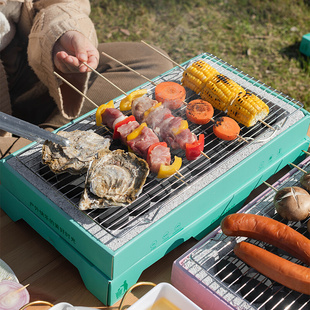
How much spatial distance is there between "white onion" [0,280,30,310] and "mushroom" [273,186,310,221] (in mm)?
1019

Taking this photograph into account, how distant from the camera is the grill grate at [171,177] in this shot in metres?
1.82

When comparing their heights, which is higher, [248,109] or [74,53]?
[248,109]

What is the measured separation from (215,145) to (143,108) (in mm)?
373

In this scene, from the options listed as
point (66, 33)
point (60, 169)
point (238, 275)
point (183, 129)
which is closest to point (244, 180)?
point (183, 129)

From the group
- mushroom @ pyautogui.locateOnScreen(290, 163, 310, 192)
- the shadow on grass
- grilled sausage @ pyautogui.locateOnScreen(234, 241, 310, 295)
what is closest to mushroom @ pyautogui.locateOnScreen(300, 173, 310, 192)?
mushroom @ pyautogui.locateOnScreen(290, 163, 310, 192)

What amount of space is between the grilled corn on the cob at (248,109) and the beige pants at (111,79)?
87 cm

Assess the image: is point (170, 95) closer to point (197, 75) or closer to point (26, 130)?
point (197, 75)

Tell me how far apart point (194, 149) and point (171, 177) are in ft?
0.50

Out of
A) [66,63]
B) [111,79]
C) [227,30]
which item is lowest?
[227,30]

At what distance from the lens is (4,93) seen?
9.37 feet

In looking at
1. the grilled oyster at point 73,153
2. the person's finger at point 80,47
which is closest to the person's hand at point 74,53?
the person's finger at point 80,47

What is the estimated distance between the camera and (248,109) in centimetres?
220

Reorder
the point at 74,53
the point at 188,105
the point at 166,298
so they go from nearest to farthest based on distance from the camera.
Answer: the point at 166,298 < the point at 188,105 < the point at 74,53

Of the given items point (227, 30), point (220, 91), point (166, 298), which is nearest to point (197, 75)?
point (220, 91)
